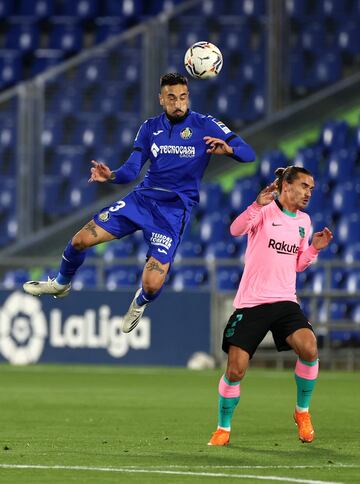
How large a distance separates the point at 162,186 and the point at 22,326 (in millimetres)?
9167

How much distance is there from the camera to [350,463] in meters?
7.90

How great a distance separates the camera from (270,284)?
353 inches

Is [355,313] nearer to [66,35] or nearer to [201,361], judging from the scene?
[201,361]

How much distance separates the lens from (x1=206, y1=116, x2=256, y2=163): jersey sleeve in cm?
967

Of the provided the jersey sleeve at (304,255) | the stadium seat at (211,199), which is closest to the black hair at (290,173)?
the jersey sleeve at (304,255)

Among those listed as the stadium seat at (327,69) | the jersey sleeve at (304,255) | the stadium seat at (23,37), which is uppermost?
the stadium seat at (23,37)

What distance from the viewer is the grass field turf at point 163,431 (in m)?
7.46

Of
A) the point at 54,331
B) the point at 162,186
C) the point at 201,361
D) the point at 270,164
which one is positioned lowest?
the point at 201,361

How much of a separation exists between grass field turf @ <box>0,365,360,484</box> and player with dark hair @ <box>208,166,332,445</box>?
0.51 metres

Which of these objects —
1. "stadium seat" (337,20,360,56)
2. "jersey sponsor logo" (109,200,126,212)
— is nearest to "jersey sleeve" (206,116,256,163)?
"jersey sponsor logo" (109,200,126,212)

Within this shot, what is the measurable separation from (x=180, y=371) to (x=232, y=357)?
948cm

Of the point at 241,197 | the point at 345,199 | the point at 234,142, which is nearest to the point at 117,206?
the point at 234,142

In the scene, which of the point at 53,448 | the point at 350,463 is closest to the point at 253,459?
the point at 350,463

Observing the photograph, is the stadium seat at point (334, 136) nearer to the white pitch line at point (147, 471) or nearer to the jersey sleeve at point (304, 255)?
the jersey sleeve at point (304, 255)
